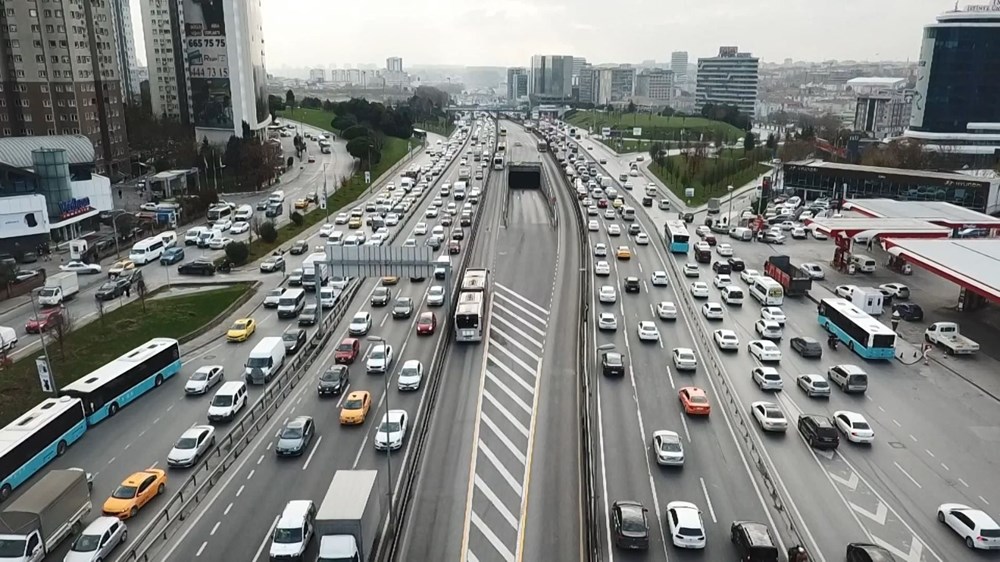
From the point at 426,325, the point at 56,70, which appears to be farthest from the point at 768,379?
the point at 56,70

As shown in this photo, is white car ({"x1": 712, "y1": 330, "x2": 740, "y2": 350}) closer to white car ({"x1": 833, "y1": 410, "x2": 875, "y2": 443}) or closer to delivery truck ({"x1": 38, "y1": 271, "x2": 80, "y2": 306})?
white car ({"x1": 833, "y1": 410, "x2": 875, "y2": 443})

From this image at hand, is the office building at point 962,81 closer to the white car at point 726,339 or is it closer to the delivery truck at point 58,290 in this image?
the white car at point 726,339

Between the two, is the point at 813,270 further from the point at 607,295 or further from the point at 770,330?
the point at 607,295

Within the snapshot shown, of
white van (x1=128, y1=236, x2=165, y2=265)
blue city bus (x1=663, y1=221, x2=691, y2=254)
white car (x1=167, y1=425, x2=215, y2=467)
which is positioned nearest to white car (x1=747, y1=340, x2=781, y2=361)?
blue city bus (x1=663, y1=221, x2=691, y2=254)

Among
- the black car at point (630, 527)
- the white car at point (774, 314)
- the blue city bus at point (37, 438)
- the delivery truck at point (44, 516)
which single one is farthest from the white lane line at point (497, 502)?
the white car at point (774, 314)

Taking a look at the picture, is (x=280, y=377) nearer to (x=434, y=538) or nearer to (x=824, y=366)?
(x=434, y=538)

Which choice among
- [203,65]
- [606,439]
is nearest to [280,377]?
[606,439]
